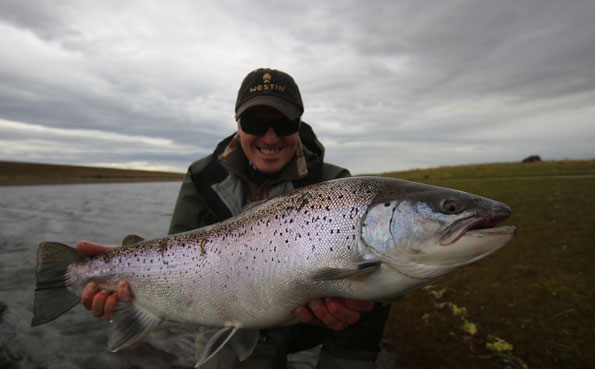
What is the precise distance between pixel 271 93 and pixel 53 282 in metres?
2.64

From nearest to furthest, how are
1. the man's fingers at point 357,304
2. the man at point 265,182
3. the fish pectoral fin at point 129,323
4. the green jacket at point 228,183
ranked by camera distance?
the man's fingers at point 357,304 < the fish pectoral fin at point 129,323 < the man at point 265,182 < the green jacket at point 228,183

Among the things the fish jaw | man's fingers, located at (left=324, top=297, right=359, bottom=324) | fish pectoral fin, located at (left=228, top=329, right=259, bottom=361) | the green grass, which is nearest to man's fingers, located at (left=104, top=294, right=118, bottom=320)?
fish pectoral fin, located at (left=228, top=329, right=259, bottom=361)

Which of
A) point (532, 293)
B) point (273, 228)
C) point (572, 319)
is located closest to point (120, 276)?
point (273, 228)

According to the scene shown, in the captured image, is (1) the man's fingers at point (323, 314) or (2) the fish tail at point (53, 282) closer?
(1) the man's fingers at point (323, 314)

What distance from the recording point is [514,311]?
399cm

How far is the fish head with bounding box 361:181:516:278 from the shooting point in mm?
1763

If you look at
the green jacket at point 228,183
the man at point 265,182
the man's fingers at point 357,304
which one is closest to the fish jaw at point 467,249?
the man's fingers at point 357,304

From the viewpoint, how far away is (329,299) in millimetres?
2252

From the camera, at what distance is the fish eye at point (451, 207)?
1.85 meters

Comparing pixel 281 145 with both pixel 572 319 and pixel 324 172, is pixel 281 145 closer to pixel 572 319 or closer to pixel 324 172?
pixel 324 172

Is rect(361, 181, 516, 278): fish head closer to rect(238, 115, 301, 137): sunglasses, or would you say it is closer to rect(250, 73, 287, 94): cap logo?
rect(238, 115, 301, 137): sunglasses

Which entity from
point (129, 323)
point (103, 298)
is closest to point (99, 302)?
point (103, 298)

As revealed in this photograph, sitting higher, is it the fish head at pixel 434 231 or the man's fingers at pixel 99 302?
the fish head at pixel 434 231

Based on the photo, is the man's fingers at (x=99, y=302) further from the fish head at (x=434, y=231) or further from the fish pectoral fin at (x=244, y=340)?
the fish head at (x=434, y=231)
